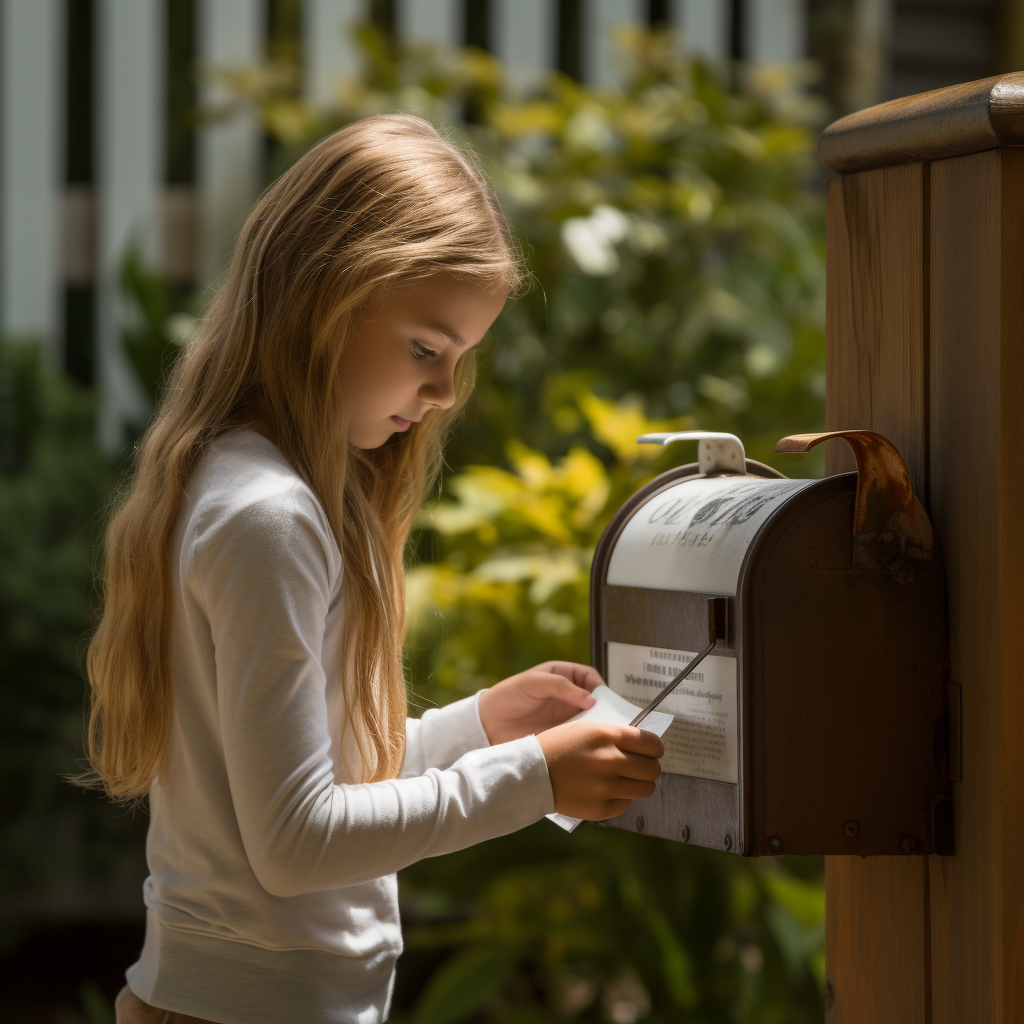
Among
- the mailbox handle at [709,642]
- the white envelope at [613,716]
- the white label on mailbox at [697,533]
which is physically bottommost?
the white envelope at [613,716]

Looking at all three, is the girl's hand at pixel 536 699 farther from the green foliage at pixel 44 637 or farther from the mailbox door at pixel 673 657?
the green foliage at pixel 44 637

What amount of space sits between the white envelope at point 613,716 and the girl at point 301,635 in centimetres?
3

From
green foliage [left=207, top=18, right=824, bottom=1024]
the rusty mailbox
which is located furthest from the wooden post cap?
green foliage [left=207, top=18, right=824, bottom=1024]

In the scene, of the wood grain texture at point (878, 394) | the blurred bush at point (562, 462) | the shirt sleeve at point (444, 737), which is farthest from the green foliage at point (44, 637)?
the wood grain texture at point (878, 394)

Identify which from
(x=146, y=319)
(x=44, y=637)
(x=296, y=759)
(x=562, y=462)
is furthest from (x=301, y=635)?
(x=146, y=319)

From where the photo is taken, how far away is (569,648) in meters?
1.99

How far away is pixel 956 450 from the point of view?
3.24 feet

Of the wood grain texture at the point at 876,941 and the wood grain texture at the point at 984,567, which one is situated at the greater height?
the wood grain texture at the point at 984,567

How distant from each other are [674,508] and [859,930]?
0.42 metres

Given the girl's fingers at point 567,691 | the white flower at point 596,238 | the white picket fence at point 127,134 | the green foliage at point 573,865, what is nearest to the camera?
the girl's fingers at point 567,691

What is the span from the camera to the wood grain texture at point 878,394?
1.03 meters

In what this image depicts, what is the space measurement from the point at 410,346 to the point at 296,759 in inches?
14.1

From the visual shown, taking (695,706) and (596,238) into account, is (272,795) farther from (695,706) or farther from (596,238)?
(596,238)

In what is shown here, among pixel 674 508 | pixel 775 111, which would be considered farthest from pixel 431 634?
pixel 775 111
